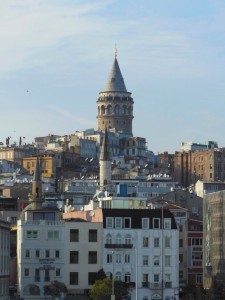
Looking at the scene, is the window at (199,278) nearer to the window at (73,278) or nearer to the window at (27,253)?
the window at (73,278)

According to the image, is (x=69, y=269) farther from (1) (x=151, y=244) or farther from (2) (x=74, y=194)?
(2) (x=74, y=194)

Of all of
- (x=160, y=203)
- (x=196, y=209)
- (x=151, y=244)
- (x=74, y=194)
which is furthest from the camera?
(x=74, y=194)

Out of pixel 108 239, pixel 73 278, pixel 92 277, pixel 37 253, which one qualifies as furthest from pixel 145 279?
pixel 37 253

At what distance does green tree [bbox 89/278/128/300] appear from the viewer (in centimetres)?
9944

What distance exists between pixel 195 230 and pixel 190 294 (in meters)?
22.0

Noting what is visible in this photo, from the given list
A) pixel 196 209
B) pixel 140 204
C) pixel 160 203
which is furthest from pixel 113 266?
pixel 196 209

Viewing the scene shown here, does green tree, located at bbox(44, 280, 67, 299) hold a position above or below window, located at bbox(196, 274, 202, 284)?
below

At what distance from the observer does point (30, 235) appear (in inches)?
4360

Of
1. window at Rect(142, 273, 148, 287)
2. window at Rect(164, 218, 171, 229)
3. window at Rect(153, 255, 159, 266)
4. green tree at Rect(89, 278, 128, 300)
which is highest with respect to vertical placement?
window at Rect(164, 218, 171, 229)

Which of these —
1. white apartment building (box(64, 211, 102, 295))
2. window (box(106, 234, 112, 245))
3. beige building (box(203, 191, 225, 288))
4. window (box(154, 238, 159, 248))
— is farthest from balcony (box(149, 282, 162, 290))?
beige building (box(203, 191, 225, 288))

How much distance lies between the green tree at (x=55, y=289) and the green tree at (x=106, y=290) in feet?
9.37

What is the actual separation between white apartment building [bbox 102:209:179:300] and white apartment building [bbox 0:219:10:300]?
26.2 ft

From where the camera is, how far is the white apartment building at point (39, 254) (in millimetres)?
109312

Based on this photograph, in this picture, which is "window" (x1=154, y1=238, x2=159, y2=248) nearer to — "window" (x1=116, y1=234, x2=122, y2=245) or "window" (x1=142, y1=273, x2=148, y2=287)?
"window" (x1=142, y1=273, x2=148, y2=287)
